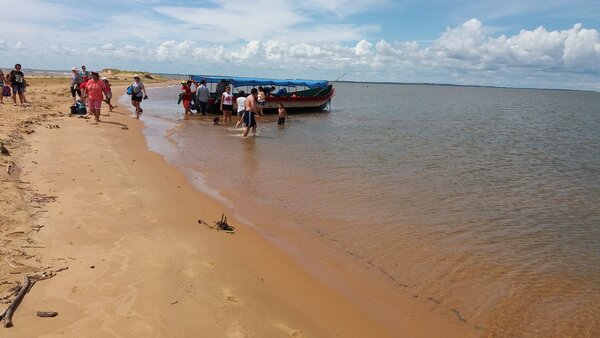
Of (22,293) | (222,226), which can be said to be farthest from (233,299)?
(222,226)

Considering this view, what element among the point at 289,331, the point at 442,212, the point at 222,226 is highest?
the point at 222,226

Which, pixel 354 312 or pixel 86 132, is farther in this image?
pixel 86 132

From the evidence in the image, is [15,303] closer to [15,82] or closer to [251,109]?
[251,109]

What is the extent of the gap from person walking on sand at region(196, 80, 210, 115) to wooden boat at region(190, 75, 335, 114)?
0.49 metres

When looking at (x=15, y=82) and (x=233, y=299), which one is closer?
(x=233, y=299)

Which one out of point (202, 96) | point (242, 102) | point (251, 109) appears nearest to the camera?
point (251, 109)

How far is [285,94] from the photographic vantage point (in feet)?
94.1

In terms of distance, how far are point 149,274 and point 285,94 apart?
2527 centimetres

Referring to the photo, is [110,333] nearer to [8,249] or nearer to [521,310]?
[8,249]

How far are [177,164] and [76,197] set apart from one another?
435 cm

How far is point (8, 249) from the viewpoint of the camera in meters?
4.12

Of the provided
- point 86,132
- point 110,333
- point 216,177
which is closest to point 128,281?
point 110,333

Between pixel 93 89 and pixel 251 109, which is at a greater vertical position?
pixel 93 89

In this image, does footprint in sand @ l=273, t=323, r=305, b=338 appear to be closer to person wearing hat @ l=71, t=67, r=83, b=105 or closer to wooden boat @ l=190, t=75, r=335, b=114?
person wearing hat @ l=71, t=67, r=83, b=105
